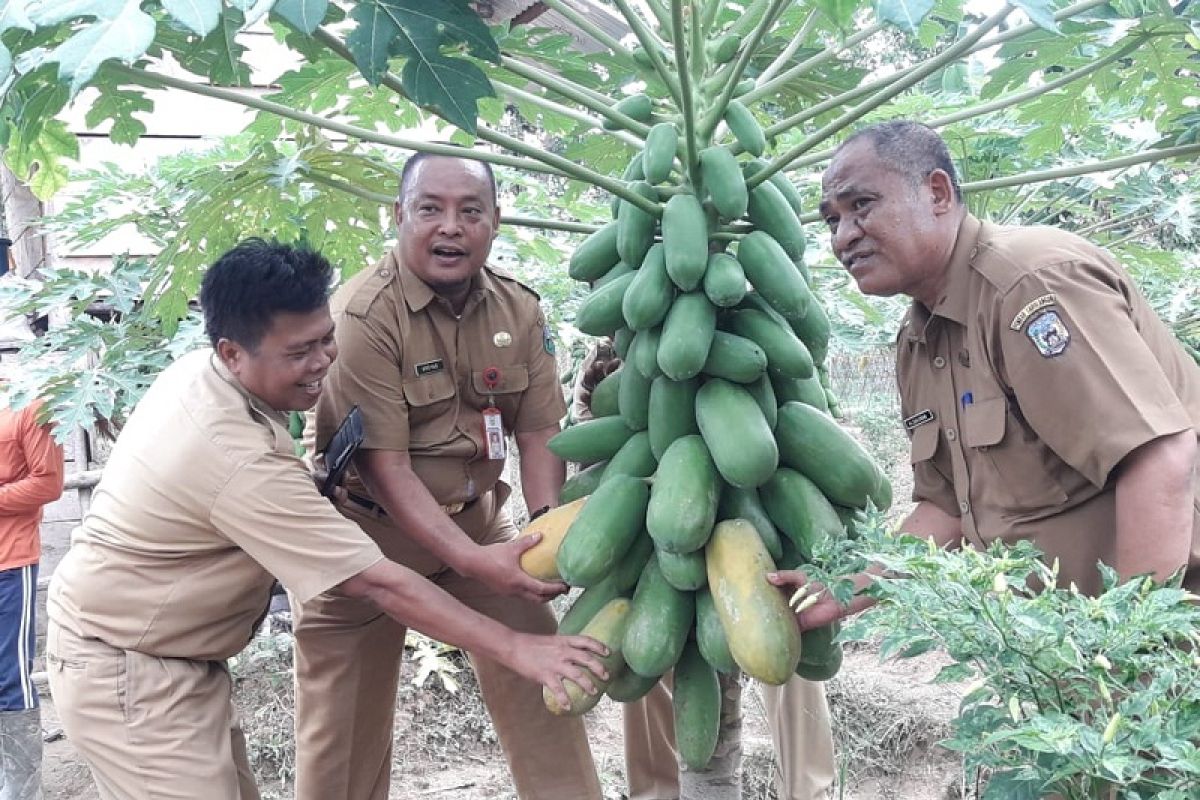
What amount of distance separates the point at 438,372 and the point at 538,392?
1.17ft

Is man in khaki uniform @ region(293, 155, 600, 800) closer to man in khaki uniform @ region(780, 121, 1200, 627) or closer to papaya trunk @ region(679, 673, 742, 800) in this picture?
papaya trunk @ region(679, 673, 742, 800)

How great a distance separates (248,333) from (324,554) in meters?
0.54

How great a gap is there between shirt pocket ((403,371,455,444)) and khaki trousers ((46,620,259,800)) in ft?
2.68

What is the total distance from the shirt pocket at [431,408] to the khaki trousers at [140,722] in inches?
32.1

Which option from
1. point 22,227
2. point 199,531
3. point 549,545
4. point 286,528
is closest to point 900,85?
point 549,545

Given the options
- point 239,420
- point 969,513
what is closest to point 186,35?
point 239,420

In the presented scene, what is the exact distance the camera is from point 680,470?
6.19 ft

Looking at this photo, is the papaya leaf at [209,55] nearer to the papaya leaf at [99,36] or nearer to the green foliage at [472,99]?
the green foliage at [472,99]

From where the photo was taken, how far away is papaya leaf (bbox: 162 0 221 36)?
1.40 m

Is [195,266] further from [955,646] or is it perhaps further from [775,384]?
[955,646]

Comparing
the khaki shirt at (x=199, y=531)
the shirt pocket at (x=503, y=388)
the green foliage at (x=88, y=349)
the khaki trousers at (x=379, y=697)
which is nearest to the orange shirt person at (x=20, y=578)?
the green foliage at (x=88, y=349)

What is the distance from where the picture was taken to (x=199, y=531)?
2414 millimetres

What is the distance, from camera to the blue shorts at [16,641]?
436 centimetres

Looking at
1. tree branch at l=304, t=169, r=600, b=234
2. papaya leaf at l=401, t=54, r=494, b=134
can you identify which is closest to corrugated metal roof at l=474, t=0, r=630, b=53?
tree branch at l=304, t=169, r=600, b=234
